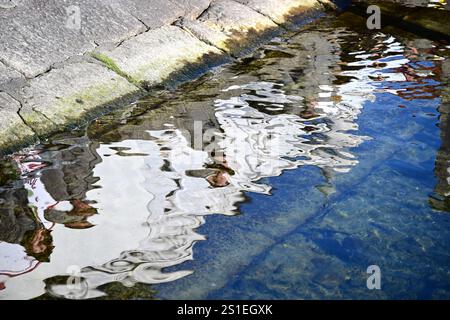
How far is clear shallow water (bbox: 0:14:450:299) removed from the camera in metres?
3.00

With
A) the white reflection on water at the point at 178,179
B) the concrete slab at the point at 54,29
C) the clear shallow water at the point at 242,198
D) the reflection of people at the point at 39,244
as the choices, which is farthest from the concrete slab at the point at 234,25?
the reflection of people at the point at 39,244

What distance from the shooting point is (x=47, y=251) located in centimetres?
319

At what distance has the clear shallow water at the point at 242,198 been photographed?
3002 millimetres

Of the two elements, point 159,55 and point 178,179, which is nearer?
point 178,179

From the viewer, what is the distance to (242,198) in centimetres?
377

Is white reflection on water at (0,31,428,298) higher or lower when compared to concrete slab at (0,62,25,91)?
lower

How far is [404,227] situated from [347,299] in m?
0.86

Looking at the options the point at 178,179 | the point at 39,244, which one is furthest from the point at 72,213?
the point at 178,179

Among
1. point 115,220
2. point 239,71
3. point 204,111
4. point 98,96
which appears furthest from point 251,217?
point 239,71
